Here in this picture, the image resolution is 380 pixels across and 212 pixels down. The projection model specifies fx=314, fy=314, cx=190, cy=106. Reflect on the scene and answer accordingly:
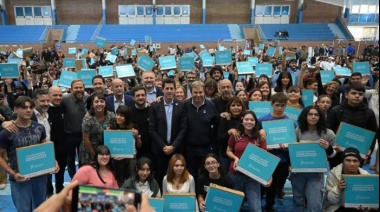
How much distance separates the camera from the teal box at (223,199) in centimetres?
326

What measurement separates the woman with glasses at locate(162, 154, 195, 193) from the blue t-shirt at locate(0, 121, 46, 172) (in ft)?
4.83

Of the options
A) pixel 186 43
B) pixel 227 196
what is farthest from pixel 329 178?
pixel 186 43

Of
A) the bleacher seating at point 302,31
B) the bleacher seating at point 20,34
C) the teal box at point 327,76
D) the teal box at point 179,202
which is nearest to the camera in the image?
the teal box at point 179,202

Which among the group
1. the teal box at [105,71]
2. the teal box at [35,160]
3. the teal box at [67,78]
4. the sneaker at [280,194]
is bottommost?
the sneaker at [280,194]

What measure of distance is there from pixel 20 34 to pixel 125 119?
2520cm

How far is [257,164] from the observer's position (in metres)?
3.42

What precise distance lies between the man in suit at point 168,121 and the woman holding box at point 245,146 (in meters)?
0.71

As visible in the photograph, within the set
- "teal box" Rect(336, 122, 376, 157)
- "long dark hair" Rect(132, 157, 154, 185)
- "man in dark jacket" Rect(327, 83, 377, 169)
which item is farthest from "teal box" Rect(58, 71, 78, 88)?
"teal box" Rect(336, 122, 376, 157)

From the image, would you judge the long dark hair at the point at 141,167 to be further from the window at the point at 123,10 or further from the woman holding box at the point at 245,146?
the window at the point at 123,10

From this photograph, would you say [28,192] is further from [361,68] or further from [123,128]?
[361,68]

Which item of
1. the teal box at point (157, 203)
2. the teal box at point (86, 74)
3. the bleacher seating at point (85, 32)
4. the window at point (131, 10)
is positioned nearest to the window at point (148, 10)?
the window at point (131, 10)

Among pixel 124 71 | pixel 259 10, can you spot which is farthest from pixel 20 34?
pixel 124 71

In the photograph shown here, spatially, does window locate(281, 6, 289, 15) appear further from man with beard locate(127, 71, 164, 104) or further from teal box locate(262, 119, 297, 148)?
teal box locate(262, 119, 297, 148)

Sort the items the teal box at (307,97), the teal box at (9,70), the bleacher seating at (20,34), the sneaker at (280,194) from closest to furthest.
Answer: the sneaker at (280,194), the teal box at (307,97), the teal box at (9,70), the bleacher seating at (20,34)
